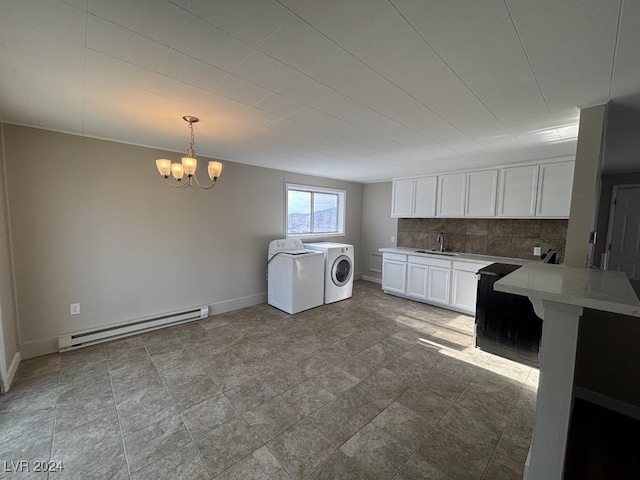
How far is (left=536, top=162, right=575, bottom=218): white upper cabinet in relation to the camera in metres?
3.31

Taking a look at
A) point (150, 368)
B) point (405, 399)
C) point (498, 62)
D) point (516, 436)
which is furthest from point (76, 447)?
point (498, 62)

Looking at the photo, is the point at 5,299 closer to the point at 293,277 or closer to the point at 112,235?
the point at 112,235

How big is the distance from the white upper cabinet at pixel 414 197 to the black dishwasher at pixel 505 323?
Answer: 1.89 meters

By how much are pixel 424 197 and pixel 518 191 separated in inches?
54.2

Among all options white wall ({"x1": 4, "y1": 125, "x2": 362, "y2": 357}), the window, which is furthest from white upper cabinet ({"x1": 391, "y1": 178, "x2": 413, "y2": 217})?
white wall ({"x1": 4, "y1": 125, "x2": 362, "y2": 357})

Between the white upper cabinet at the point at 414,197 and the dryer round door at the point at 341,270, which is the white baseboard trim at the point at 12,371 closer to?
the dryer round door at the point at 341,270

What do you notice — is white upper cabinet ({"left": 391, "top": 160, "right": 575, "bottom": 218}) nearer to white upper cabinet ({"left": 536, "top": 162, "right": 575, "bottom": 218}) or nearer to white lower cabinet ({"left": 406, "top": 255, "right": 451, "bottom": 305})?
white upper cabinet ({"left": 536, "top": 162, "right": 575, "bottom": 218})

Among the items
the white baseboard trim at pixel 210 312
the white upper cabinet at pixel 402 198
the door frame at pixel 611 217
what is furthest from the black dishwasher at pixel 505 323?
the white baseboard trim at pixel 210 312

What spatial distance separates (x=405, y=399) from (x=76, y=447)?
230 cm

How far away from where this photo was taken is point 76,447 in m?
1.65

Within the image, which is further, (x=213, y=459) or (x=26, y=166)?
(x=26, y=166)

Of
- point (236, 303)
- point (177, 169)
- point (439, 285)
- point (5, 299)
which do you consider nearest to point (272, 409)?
point (177, 169)

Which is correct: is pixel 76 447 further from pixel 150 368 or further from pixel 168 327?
pixel 168 327

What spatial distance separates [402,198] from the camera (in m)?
5.02
